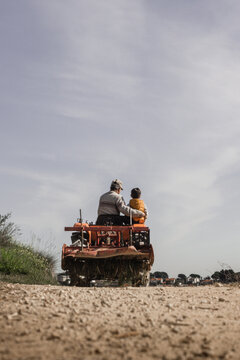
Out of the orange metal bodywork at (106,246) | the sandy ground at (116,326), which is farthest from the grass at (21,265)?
the sandy ground at (116,326)

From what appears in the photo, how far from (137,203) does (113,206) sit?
22.8 inches

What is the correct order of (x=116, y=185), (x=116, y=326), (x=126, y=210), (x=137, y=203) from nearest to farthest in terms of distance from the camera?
(x=116, y=326)
(x=126, y=210)
(x=137, y=203)
(x=116, y=185)

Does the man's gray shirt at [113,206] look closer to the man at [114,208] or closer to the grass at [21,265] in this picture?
the man at [114,208]

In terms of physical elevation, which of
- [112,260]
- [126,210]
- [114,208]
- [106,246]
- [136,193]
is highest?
[136,193]

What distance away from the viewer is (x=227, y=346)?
15.0 ft

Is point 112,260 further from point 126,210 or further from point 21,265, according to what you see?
point 21,265

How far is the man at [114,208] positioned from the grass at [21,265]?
3377 mm

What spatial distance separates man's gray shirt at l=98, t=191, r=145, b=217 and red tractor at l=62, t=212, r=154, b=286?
18.7 inches

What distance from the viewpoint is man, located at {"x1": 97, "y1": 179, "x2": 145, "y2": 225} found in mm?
11242

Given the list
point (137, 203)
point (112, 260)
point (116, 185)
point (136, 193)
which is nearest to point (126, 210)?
point (137, 203)

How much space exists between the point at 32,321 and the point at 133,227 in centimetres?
565

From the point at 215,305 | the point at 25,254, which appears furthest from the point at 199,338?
the point at 25,254

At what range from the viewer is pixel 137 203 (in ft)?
37.5

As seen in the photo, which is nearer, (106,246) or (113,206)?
(106,246)
